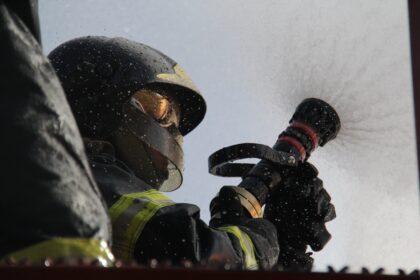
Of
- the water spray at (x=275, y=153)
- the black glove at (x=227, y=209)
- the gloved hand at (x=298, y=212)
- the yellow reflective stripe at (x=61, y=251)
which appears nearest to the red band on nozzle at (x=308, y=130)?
the water spray at (x=275, y=153)

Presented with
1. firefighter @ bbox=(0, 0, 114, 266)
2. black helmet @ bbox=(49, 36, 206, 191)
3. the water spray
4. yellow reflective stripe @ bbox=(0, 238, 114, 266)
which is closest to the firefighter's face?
black helmet @ bbox=(49, 36, 206, 191)

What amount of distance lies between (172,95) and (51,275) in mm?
3791

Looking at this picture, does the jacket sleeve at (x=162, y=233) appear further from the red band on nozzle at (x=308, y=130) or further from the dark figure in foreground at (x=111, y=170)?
the red band on nozzle at (x=308, y=130)

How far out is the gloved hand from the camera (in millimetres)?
5051

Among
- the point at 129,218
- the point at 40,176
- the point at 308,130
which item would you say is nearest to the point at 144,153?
the point at 129,218

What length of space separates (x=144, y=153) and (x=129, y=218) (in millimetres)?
890

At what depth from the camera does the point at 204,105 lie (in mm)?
5773

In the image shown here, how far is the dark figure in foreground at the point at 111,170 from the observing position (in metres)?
1.76

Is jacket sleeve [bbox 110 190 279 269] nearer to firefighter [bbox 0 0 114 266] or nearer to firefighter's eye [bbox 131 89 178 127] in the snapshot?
firefighter's eye [bbox 131 89 178 127]

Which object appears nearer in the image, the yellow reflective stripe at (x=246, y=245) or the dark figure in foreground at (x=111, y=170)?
the dark figure in foreground at (x=111, y=170)

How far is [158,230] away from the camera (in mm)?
3812

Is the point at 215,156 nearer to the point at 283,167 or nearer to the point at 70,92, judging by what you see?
the point at 283,167

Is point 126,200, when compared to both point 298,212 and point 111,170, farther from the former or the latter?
point 298,212

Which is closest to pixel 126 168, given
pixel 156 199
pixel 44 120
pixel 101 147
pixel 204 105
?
pixel 101 147
